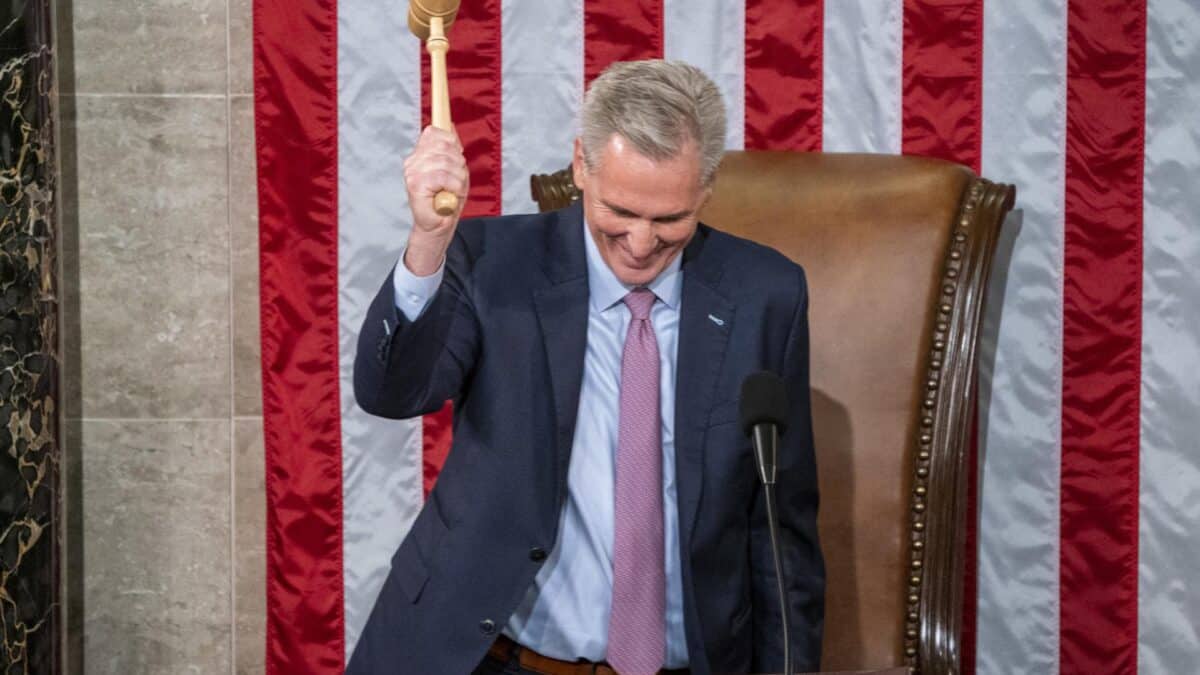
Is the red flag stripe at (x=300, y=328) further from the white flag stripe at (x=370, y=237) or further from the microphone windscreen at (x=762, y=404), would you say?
the microphone windscreen at (x=762, y=404)

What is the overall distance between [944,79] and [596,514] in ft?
4.67

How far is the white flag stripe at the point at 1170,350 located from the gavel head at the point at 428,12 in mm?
1781

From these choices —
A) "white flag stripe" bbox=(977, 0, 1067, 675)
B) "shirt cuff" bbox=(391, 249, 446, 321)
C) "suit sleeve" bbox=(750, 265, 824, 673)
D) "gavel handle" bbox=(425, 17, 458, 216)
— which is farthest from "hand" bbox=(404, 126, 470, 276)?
"white flag stripe" bbox=(977, 0, 1067, 675)

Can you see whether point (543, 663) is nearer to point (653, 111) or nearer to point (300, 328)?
point (653, 111)

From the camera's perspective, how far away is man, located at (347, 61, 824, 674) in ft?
6.69

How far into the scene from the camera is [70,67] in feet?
9.86

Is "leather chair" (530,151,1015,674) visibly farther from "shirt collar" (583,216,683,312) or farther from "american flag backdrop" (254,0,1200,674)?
"shirt collar" (583,216,683,312)

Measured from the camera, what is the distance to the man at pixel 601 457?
2039mm

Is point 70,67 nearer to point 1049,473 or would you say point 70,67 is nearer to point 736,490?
point 736,490

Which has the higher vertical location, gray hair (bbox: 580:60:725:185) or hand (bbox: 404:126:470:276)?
gray hair (bbox: 580:60:725:185)

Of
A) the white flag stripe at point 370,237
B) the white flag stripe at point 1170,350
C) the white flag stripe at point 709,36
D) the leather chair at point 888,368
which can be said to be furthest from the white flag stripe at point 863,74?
the white flag stripe at point 370,237

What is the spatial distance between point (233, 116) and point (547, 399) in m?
1.32

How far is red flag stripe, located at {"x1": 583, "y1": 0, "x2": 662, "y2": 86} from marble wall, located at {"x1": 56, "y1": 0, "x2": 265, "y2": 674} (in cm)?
72

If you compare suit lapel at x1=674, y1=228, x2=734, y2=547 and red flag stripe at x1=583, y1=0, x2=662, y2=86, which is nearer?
suit lapel at x1=674, y1=228, x2=734, y2=547
